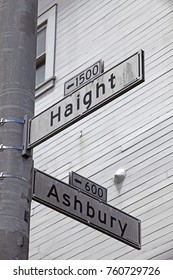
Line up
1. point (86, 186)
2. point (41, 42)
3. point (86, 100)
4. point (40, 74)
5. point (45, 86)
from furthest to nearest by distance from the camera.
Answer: point (41, 42)
point (40, 74)
point (45, 86)
point (86, 186)
point (86, 100)

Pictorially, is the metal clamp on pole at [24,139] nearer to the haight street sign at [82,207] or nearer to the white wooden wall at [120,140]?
the haight street sign at [82,207]

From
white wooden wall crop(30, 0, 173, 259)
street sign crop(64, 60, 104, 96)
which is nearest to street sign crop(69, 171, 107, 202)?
street sign crop(64, 60, 104, 96)

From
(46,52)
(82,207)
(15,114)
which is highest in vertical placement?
(46,52)

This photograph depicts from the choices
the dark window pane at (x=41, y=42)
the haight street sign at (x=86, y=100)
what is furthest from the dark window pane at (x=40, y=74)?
the haight street sign at (x=86, y=100)

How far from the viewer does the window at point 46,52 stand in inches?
563

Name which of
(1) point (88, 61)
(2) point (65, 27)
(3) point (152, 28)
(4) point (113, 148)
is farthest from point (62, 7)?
(4) point (113, 148)

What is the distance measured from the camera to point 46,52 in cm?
1467

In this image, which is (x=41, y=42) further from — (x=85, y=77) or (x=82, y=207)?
(x=82, y=207)

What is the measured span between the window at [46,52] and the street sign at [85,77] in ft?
23.2

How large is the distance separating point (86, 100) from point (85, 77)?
1.87 ft

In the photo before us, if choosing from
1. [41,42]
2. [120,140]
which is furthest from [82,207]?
[41,42]

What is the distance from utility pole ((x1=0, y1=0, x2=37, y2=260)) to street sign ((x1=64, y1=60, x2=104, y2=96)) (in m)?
0.44

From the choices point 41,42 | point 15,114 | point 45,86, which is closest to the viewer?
point 15,114

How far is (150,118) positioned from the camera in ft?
38.3
